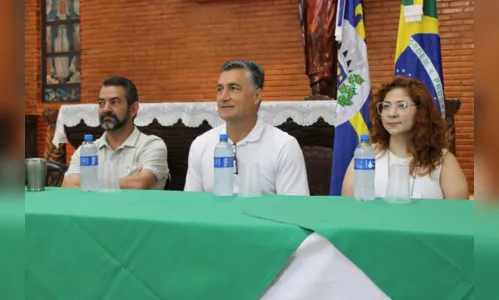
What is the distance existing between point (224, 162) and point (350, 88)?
1.62 m

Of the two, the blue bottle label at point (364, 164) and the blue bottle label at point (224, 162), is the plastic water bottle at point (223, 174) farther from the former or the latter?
the blue bottle label at point (364, 164)

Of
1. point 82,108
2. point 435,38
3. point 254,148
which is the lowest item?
point 254,148

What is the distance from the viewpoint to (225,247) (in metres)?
1.18

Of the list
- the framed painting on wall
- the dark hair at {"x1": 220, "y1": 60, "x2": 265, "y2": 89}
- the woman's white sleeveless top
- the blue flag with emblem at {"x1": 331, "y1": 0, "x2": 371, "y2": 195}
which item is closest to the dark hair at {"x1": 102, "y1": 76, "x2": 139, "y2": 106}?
the dark hair at {"x1": 220, "y1": 60, "x2": 265, "y2": 89}

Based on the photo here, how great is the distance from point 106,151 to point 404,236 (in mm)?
2135

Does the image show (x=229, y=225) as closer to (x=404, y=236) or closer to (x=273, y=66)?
(x=404, y=236)

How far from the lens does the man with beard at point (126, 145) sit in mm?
2756

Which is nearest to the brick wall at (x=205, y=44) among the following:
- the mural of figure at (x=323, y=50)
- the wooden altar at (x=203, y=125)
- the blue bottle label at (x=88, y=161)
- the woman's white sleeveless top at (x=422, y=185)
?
the mural of figure at (x=323, y=50)

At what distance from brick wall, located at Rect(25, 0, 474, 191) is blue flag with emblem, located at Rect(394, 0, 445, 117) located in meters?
2.87

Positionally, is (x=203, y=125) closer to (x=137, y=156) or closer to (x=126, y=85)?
(x=126, y=85)

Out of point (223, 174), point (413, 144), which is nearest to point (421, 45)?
point (413, 144)

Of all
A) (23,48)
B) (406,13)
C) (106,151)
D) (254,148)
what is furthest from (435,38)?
(23,48)

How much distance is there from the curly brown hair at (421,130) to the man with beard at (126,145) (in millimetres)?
1090

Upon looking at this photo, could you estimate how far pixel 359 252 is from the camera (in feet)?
3.59
